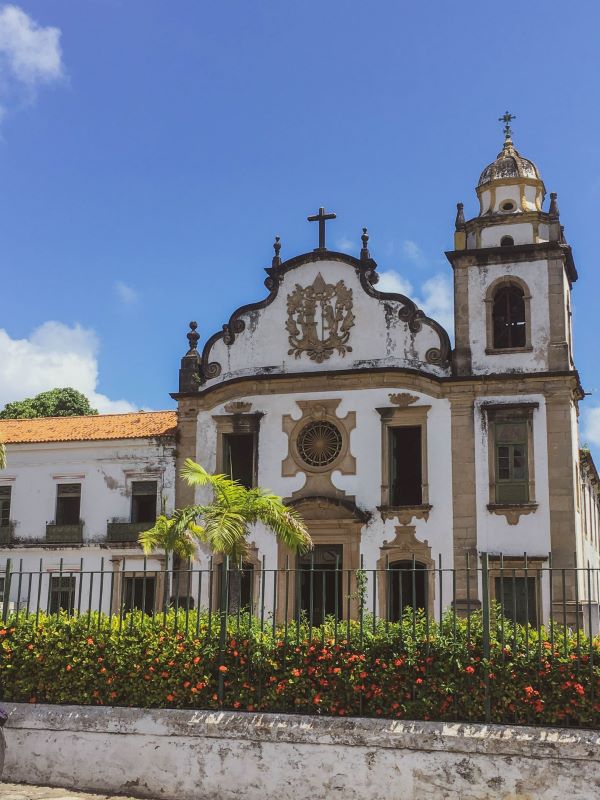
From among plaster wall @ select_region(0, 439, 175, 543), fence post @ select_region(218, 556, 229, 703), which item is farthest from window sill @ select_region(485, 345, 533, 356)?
fence post @ select_region(218, 556, 229, 703)

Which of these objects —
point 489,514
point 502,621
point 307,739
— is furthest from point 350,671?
point 489,514

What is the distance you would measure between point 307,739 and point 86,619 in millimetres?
2976

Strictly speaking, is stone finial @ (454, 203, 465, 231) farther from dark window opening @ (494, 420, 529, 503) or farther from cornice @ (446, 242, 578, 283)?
dark window opening @ (494, 420, 529, 503)

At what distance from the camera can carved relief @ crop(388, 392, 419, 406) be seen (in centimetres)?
2183

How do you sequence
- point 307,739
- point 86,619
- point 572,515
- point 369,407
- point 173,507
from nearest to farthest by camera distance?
point 307,739
point 86,619
point 572,515
point 369,407
point 173,507

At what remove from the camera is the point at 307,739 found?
8.87m

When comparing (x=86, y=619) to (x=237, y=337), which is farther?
(x=237, y=337)

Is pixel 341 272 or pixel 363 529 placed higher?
pixel 341 272

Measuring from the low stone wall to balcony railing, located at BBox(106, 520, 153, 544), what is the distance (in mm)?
13404

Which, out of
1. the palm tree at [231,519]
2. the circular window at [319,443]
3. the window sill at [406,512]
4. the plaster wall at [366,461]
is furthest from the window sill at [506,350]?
the palm tree at [231,519]

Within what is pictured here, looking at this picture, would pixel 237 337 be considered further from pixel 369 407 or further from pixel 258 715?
pixel 258 715

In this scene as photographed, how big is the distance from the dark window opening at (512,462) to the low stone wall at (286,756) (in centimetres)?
1262

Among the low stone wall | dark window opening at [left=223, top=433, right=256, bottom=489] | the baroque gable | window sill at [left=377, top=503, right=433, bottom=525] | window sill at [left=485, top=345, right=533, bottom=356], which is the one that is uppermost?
the baroque gable

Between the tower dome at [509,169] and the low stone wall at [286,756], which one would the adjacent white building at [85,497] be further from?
the low stone wall at [286,756]
